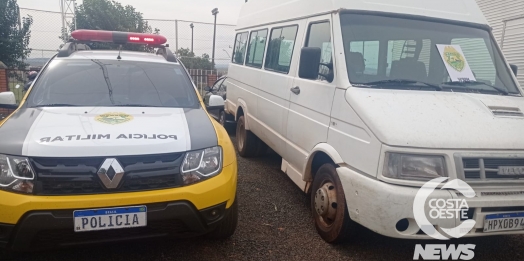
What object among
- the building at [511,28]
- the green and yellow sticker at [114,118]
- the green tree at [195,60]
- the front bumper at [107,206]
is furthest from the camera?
the green tree at [195,60]

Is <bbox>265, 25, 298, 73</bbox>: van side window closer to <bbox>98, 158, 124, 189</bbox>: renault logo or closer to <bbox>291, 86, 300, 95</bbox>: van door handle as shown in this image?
<bbox>291, 86, 300, 95</bbox>: van door handle

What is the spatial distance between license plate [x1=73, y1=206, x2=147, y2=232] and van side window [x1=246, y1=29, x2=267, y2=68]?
3704mm

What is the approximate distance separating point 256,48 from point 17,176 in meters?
4.41

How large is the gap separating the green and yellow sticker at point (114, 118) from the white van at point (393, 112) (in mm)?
1707

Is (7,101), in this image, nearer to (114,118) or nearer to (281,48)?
(114,118)

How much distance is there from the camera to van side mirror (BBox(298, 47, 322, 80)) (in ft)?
12.0

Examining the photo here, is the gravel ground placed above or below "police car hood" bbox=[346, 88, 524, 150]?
below

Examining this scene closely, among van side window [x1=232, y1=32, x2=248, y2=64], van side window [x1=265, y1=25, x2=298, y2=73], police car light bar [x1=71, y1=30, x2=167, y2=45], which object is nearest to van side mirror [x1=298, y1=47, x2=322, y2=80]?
van side window [x1=265, y1=25, x2=298, y2=73]

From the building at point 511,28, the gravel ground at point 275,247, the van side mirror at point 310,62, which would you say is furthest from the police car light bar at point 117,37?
the building at point 511,28

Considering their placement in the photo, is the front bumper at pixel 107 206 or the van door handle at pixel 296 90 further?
the van door handle at pixel 296 90

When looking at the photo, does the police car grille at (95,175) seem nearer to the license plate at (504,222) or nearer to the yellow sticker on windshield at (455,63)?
the license plate at (504,222)

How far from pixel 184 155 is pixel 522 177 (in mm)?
2622

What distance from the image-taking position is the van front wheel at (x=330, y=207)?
3369mm

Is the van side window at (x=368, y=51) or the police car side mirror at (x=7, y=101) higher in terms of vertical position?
the van side window at (x=368, y=51)
